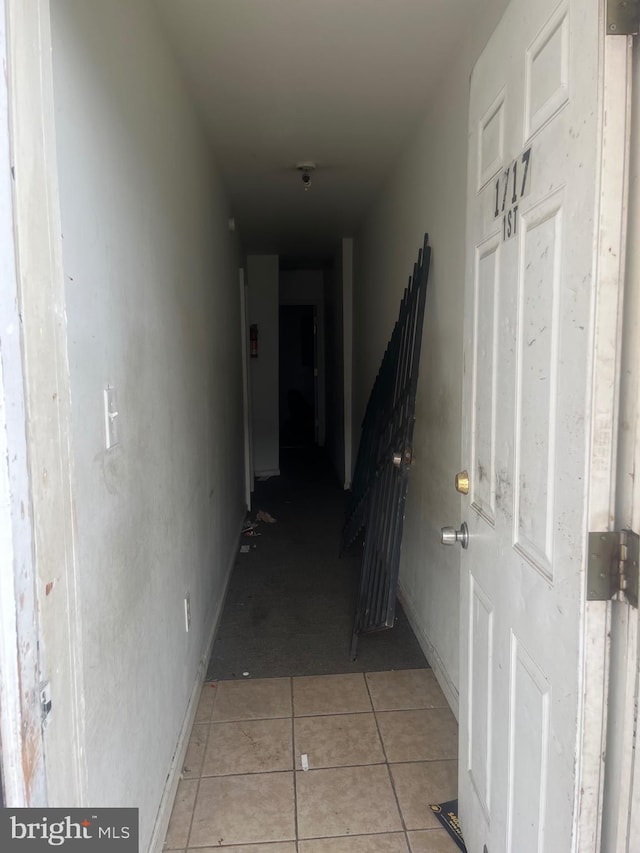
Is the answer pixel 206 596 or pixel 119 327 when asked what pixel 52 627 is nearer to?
pixel 119 327

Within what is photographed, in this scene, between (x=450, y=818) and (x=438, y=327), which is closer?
(x=450, y=818)

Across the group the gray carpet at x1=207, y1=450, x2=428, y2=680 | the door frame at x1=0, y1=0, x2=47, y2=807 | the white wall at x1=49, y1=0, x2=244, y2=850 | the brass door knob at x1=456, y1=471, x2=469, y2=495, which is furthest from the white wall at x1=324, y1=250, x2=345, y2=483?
the door frame at x1=0, y1=0, x2=47, y2=807

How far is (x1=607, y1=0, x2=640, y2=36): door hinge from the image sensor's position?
0.81 meters

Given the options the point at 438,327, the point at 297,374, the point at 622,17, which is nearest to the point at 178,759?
the point at 438,327

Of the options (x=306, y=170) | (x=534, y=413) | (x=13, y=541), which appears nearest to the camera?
(x=13, y=541)

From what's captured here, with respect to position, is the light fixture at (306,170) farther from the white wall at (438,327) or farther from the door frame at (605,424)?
the door frame at (605,424)

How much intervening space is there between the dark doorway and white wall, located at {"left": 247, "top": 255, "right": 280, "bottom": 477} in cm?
256

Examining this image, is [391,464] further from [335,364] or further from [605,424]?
[335,364]

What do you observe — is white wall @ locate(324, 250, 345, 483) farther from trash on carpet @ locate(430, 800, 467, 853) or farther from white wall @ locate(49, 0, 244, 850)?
trash on carpet @ locate(430, 800, 467, 853)

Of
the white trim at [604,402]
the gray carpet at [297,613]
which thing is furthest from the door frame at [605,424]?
the gray carpet at [297,613]

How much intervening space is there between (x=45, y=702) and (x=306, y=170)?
3178mm

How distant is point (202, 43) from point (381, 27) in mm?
616

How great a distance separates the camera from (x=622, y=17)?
817mm

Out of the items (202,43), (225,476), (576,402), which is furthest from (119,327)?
(225,476)
